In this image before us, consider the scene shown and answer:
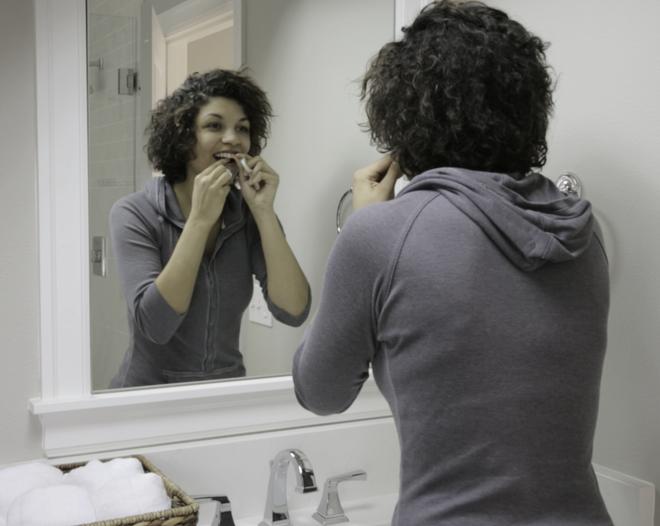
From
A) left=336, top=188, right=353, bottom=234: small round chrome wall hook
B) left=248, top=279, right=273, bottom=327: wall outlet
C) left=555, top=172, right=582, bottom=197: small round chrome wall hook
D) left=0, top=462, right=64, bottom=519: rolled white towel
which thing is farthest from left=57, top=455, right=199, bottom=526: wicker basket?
left=555, top=172, right=582, bottom=197: small round chrome wall hook

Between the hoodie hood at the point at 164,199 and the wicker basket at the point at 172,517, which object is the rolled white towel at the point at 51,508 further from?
the hoodie hood at the point at 164,199

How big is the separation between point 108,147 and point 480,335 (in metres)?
0.80

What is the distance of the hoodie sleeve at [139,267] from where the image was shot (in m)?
1.37

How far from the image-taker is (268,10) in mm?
1480

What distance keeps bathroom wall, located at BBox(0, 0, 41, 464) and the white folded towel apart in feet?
0.48

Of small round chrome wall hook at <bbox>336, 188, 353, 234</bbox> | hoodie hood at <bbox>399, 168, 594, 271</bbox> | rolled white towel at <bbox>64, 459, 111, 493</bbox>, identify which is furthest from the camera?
small round chrome wall hook at <bbox>336, 188, 353, 234</bbox>

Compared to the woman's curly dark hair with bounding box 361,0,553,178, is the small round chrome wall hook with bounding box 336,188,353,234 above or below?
below

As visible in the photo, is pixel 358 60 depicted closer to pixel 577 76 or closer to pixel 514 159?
pixel 577 76

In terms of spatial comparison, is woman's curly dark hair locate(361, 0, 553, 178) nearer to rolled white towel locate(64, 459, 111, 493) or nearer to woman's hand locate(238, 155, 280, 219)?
woman's hand locate(238, 155, 280, 219)

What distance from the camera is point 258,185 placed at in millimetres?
1479

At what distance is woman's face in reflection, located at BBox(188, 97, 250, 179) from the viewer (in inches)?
55.8

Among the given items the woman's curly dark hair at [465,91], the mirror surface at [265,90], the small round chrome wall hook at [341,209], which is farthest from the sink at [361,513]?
the woman's curly dark hair at [465,91]

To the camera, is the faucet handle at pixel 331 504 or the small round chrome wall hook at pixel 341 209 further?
the small round chrome wall hook at pixel 341 209

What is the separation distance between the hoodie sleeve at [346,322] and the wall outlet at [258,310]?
0.50 meters
